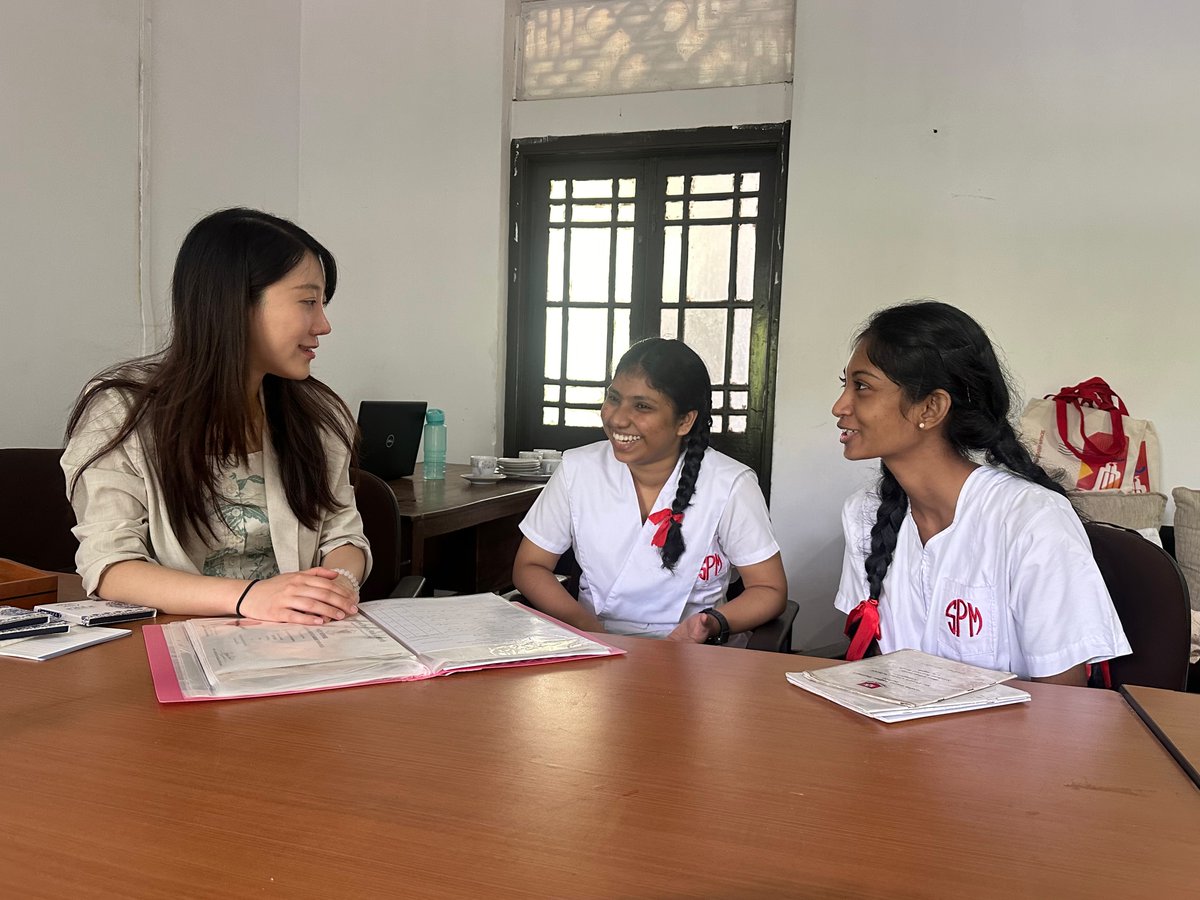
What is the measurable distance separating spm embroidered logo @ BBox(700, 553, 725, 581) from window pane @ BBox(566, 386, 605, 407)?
7.31ft

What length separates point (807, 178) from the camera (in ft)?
11.9

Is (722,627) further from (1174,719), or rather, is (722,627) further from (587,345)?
(587,345)

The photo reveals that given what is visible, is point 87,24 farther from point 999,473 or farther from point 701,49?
point 999,473

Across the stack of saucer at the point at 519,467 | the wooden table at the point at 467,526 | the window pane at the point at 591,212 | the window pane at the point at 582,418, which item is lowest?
the wooden table at the point at 467,526

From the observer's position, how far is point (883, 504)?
70.2 inches

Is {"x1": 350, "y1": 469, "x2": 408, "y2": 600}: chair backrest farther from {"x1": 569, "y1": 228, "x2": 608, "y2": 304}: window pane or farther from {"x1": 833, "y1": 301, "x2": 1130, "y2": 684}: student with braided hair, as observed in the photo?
{"x1": 569, "y1": 228, "x2": 608, "y2": 304}: window pane

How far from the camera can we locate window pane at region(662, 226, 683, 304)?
4.00 m

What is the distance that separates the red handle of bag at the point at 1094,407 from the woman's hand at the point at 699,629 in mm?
2029

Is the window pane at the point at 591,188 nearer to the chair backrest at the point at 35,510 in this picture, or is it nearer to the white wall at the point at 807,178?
the white wall at the point at 807,178

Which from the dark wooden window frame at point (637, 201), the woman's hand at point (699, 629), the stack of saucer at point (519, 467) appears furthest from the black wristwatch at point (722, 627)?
the dark wooden window frame at point (637, 201)

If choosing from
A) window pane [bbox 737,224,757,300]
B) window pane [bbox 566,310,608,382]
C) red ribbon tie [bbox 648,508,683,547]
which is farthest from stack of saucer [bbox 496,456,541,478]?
red ribbon tie [bbox 648,508,683,547]

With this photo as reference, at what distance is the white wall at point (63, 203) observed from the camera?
2.99 metres

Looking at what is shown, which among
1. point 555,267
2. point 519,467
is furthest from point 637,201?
point 519,467

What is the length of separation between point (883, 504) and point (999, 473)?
8.9 inches
